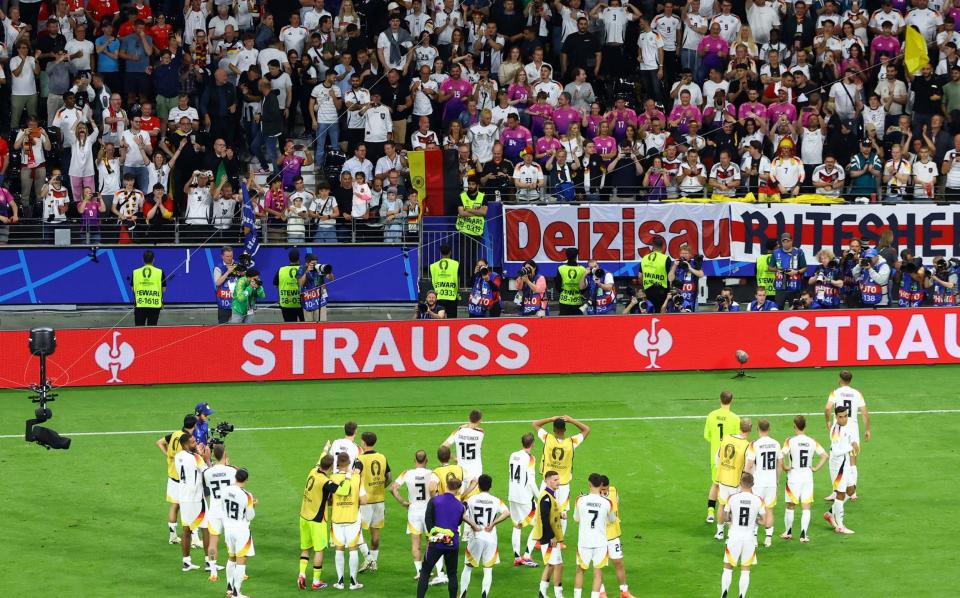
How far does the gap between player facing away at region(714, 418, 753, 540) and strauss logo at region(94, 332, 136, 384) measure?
1242 centimetres

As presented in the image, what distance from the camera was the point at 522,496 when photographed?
66.5ft

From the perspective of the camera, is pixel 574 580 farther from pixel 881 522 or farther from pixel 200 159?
pixel 200 159

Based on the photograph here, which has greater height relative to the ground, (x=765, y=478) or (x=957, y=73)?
(x=957, y=73)

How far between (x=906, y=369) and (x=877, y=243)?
293cm

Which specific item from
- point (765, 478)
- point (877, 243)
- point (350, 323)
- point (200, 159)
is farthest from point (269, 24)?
point (765, 478)

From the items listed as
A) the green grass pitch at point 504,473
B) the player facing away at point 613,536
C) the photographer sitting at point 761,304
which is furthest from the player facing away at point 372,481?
the photographer sitting at point 761,304

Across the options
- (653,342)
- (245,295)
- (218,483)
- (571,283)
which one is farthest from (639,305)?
(218,483)

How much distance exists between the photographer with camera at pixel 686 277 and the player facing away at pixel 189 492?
13.0 meters

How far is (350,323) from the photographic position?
95.6 feet

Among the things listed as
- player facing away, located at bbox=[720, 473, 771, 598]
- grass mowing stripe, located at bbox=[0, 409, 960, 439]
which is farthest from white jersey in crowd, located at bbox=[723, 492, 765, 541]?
grass mowing stripe, located at bbox=[0, 409, 960, 439]

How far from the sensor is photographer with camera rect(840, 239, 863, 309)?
31.1 m

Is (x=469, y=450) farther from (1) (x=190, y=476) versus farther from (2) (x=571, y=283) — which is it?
(2) (x=571, y=283)

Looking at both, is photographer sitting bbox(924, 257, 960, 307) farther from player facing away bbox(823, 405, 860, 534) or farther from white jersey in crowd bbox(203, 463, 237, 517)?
white jersey in crowd bbox(203, 463, 237, 517)

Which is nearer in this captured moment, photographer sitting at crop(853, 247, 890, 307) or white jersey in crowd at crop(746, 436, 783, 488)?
white jersey in crowd at crop(746, 436, 783, 488)
